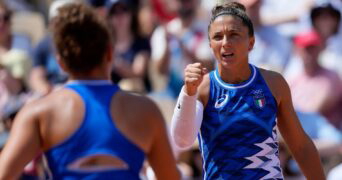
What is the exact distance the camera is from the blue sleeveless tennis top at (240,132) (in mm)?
4992

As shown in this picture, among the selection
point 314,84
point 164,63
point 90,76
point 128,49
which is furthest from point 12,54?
point 90,76

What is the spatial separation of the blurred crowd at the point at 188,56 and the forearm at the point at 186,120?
3535 mm

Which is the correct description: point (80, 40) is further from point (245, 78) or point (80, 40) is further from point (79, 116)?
point (245, 78)

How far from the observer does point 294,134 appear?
5.16m

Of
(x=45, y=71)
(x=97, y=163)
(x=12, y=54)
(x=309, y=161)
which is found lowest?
(x=45, y=71)

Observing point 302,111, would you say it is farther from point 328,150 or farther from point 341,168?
point 341,168

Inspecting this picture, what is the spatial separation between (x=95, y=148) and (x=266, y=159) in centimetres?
123

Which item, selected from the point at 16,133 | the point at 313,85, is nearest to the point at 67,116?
the point at 16,133

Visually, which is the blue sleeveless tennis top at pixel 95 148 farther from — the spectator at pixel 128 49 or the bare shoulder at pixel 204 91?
the spectator at pixel 128 49

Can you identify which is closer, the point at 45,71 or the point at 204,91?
the point at 204,91

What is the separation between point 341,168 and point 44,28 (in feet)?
16.1

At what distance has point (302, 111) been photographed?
349 inches

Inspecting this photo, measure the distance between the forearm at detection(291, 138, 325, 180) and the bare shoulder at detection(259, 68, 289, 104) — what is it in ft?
1.03

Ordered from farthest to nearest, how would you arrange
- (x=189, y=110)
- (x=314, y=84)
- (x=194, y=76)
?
(x=314, y=84), (x=189, y=110), (x=194, y=76)
